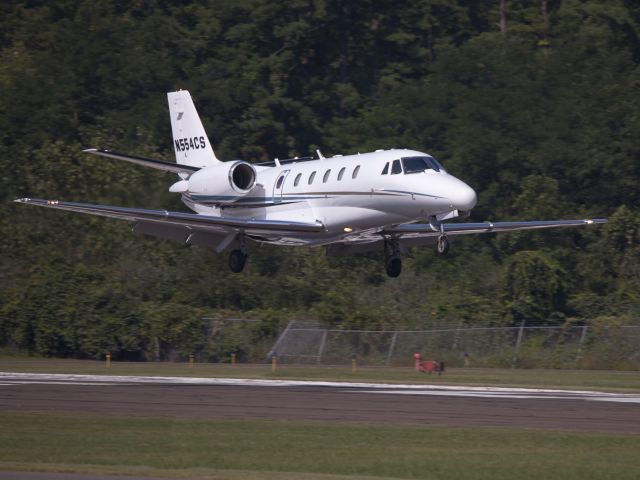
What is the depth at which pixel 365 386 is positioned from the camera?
23.9 metres

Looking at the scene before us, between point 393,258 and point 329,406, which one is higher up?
point 393,258

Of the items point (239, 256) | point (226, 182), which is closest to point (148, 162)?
point (226, 182)

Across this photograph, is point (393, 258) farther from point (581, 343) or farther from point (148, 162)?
point (581, 343)

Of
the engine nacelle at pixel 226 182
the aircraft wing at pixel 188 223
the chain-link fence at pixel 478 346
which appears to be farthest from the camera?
the chain-link fence at pixel 478 346

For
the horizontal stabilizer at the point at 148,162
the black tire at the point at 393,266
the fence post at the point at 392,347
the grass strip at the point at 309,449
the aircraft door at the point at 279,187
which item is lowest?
the grass strip at the point at 309,449

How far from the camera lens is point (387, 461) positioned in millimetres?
13836

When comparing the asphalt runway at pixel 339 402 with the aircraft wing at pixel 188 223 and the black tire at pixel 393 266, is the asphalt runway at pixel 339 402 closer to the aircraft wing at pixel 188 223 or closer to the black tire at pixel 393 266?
the black tire at pixel 393 266

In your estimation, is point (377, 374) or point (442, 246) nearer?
point (442, 246)

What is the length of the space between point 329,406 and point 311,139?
130ft

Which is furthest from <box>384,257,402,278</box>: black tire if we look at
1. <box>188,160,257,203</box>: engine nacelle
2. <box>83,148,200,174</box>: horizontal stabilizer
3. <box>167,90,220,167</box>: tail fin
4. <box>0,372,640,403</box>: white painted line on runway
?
<box>167,90,220,167</box>: tail fin

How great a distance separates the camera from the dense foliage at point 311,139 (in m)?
37.4

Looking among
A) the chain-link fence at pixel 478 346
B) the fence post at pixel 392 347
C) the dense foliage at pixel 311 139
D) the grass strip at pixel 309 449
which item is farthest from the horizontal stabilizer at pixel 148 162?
the grass strip at pixel 309 449

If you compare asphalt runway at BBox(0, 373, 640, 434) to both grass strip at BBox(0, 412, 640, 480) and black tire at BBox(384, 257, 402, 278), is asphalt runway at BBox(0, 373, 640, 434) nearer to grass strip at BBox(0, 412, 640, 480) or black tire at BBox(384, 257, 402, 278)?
grass strip at BBox(0, 412, 640, 480)

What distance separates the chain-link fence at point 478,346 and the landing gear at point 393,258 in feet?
19.2
